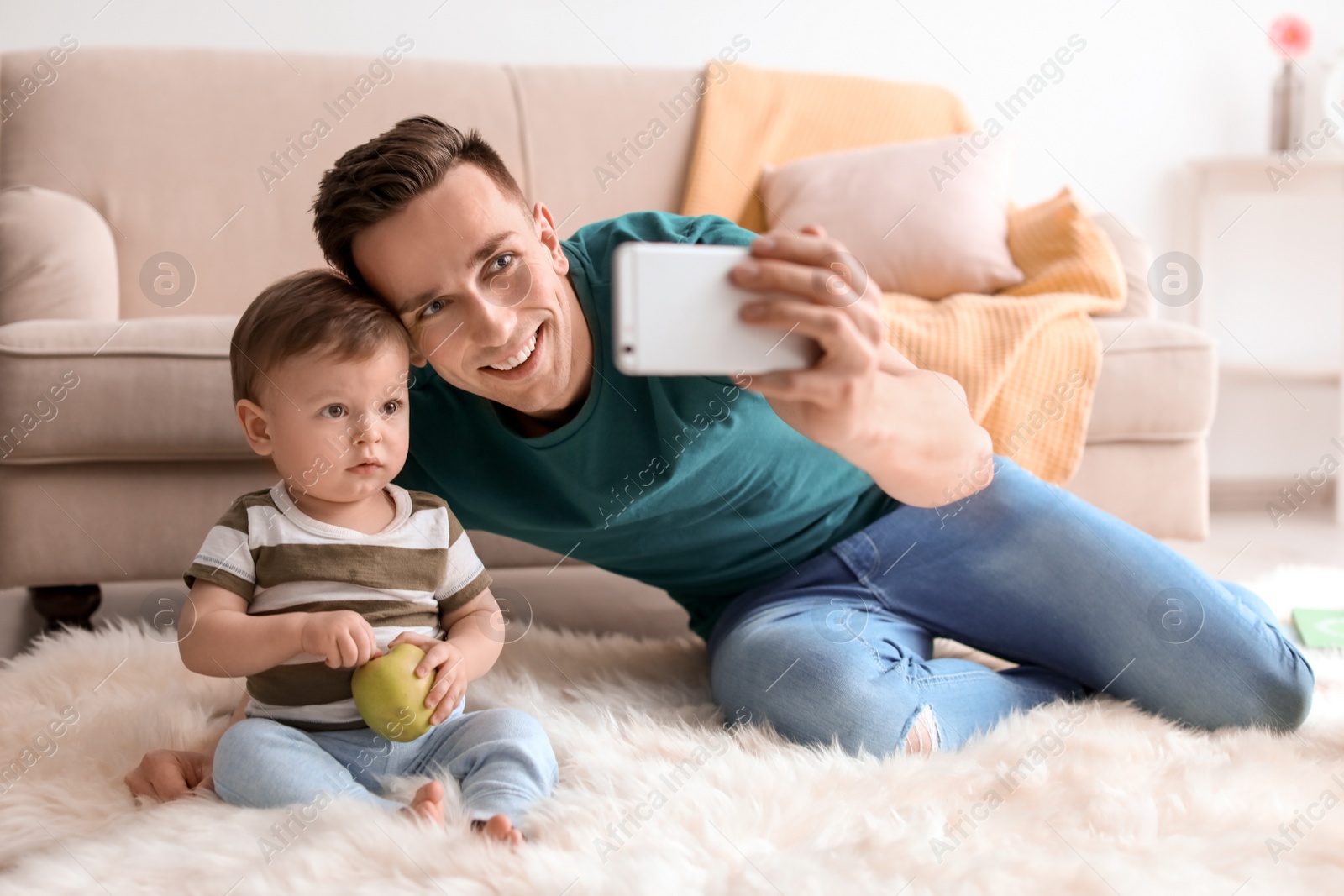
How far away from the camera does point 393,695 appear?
773mm

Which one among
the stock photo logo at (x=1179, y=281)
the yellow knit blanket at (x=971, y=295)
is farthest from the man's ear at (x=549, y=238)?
the stock photo logo at (x=1179, y=281)

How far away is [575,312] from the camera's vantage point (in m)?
0.92

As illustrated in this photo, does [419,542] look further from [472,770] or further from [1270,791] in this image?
[1270,791]

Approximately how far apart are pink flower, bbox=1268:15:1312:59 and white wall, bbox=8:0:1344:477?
0.05 meters

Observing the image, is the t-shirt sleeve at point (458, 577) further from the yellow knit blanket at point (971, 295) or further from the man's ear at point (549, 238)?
the yellow knit blanket at point (971, 295)

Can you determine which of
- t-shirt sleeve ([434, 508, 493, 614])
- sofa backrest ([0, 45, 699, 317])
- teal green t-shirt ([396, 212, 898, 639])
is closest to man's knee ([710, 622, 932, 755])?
teal green t-shirt ([396, 212, 898, 639])

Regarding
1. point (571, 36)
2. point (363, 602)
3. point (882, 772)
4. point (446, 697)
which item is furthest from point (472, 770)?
point (571, 36)

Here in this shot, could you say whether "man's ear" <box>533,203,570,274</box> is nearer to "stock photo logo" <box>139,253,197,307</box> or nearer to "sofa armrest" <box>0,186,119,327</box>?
"sofa armrest" <box>0,186,119,327</box>

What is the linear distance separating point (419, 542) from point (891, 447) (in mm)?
404

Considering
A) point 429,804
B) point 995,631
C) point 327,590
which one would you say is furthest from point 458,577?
point 995,631

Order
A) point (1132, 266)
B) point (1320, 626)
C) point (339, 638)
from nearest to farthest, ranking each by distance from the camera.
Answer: point (339, 638) < point (1320, 626) < point (1132, 266)

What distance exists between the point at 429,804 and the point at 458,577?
0.23 m

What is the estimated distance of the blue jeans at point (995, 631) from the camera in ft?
2.96

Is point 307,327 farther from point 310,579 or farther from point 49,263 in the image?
point 49,263
